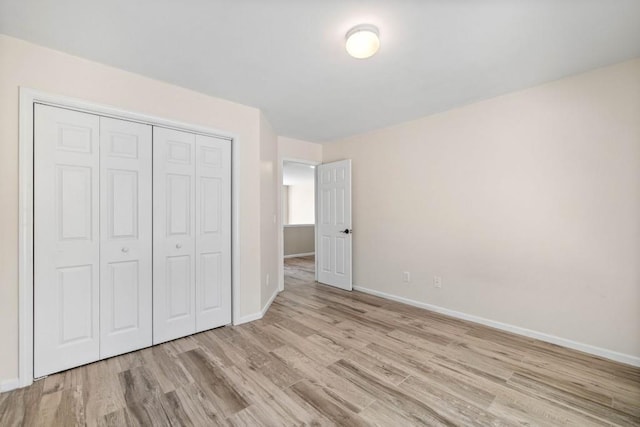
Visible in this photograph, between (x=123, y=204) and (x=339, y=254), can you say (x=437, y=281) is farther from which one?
(x=123, y=204)

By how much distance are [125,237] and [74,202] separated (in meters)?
0.44

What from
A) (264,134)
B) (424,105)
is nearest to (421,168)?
(424,105)

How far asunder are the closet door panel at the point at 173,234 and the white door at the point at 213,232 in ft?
0.23

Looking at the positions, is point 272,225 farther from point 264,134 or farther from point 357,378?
point 357,378

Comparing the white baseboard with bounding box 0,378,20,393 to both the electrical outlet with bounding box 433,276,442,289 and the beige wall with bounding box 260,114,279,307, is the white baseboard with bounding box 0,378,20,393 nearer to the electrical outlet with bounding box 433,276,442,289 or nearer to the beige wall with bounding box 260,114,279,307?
the beige wall with bounding box 260,114,279,307

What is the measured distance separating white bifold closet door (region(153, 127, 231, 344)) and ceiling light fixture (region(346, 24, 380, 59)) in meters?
1.72

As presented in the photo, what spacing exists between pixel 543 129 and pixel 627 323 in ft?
5.80

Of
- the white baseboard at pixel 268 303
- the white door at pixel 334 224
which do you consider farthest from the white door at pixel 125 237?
the white door at pixel 334 224

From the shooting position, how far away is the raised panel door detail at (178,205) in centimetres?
260

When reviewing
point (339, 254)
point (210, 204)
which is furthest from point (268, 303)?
point (210, 204)

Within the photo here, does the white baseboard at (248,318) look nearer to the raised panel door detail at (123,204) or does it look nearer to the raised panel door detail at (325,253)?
the raised panel door detail at (123,204)

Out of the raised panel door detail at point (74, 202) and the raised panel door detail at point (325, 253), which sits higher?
the raised panel door detail at point (74, 202)

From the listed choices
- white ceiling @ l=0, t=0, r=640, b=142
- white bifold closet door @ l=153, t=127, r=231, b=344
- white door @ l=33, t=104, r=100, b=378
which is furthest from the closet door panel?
white ceiling @ l=0, t=0, r=640, b=142

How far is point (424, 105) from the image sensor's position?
3104 millimetres
